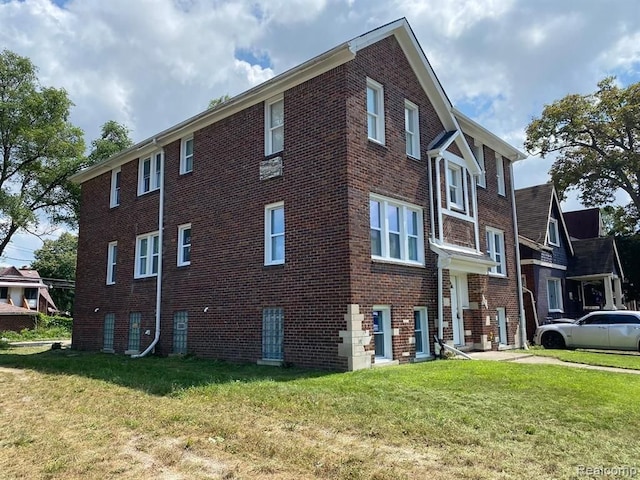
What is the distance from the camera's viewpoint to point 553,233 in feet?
83.7

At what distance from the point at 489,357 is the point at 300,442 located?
1001 cm

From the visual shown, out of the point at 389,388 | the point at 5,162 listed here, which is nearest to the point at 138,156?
the point at 5,162

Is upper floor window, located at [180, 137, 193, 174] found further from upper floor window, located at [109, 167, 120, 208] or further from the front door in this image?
the front door

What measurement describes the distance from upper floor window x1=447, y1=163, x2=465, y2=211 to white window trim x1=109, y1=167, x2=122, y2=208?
13200 millimetres

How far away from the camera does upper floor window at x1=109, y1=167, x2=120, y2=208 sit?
20.5 meters

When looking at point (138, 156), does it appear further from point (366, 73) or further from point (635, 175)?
point (635, 175)

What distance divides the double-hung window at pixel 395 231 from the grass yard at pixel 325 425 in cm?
332

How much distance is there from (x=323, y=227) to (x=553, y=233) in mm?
17930

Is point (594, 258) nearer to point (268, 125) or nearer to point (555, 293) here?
point (555, 293)

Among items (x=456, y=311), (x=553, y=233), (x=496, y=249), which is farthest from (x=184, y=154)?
(x=553, y=233)

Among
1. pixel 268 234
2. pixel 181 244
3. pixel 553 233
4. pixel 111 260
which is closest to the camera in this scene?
pixel 268 234

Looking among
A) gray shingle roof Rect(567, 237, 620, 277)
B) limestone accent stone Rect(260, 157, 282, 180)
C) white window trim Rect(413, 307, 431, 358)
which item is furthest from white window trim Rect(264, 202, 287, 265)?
gray shingle roof Rect(567, 237, 620, 277)

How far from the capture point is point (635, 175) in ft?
110

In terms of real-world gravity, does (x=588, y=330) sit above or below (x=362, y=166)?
below
